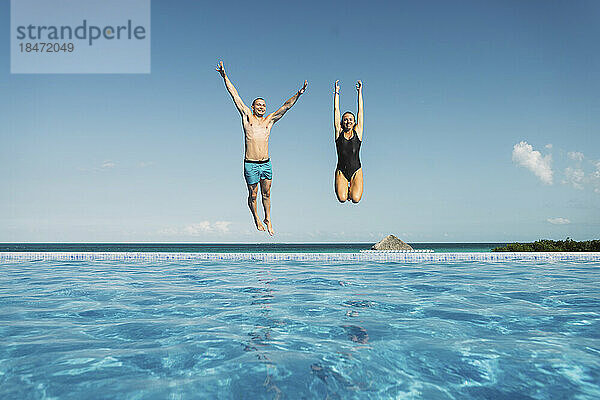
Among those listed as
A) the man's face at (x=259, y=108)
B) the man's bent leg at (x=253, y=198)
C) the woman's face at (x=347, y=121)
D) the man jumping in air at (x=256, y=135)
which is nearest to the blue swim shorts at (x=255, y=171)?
the man jumping in air at (x=256, y=135)

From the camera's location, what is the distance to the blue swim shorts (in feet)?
25.6

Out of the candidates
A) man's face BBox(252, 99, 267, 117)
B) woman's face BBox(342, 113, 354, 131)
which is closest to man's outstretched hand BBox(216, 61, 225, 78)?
man's face BBox(252, 99, 267, 117)

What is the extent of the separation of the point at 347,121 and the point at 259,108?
62.4 inches

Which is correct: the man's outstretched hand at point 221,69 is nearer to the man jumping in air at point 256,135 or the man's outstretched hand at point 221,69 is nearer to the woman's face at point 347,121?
the man jumping in air at point 256,135

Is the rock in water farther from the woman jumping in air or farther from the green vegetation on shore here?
the woman jumping in air

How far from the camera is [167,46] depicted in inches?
532

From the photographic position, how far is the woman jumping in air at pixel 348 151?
7.55m

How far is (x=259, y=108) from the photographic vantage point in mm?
7887

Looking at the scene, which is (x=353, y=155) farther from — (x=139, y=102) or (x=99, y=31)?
(x=139, y=102)

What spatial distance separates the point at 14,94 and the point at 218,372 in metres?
15.8

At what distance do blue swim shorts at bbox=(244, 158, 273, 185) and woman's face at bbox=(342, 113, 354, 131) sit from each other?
1507 millimetres

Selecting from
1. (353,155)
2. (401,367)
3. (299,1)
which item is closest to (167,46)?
(299,1)

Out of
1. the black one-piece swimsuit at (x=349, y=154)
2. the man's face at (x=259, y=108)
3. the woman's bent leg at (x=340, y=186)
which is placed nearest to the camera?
the black one-piece swimsuit at (x=349, y=154)

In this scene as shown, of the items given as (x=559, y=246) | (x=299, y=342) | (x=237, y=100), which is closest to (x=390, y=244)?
(x=559, y=246)
